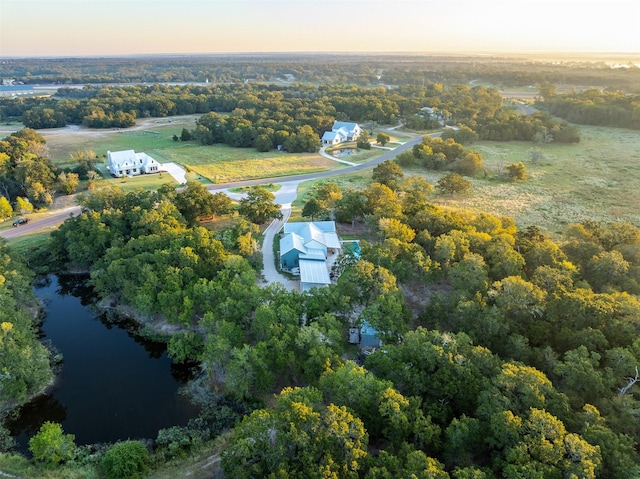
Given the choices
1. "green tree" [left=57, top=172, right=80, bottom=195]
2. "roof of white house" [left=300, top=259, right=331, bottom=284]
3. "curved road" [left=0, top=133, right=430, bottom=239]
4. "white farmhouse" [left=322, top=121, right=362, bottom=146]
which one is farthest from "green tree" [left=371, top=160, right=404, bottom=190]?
"green tree" [left=57, top=172, right=80, bottom=195]

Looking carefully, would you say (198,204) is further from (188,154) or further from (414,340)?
(188,154)

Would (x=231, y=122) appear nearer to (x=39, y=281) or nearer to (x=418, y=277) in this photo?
(x=39, y=281)

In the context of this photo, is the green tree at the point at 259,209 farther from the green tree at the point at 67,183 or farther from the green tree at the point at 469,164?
the green tree at the point at 469,164

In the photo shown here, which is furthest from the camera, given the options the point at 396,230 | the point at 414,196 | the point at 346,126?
the point at 346,126

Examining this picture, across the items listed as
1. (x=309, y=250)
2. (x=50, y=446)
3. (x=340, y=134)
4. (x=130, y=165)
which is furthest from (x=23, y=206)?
(x=340, y=134)

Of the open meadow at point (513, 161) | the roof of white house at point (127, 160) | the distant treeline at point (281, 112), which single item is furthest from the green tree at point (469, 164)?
the roof of white house at point (127, 160)
